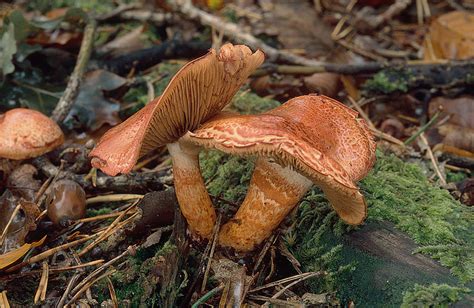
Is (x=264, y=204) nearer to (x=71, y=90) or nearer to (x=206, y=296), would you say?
(x=206, y=296)

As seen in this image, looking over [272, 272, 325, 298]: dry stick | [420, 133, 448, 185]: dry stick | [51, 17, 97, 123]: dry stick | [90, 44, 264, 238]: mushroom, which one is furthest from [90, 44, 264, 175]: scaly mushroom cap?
[420, 133, 448, 185]: dry stick

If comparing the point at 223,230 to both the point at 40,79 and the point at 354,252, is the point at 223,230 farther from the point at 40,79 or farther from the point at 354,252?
the point at 40,79

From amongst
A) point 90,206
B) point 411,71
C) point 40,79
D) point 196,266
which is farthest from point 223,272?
point 411,71

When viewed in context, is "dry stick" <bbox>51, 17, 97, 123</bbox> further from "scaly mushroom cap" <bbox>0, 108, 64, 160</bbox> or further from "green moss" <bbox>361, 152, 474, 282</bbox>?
"green moss" <bbox>361, 152, 474, 282</bbox>

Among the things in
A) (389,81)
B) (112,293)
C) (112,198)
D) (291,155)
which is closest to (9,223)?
(112,198)

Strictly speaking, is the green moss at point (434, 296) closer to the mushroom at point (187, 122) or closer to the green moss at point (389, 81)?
the mushroom at point (187, 122)

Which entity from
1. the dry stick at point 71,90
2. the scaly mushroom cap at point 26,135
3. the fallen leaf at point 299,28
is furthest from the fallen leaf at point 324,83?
the scaly mushroom cap at point 26,135
